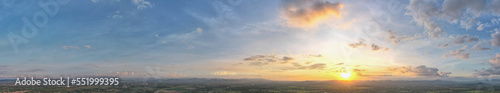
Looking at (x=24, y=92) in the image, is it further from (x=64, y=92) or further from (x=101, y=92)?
(x=101, y=92)

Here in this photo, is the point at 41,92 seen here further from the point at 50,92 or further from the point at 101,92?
the point at 101,92

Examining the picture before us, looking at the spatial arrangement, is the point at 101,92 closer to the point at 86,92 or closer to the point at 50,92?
the point at 86,92

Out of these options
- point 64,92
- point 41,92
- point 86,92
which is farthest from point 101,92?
point 41,92

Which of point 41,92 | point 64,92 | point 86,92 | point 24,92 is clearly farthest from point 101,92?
point 24,92

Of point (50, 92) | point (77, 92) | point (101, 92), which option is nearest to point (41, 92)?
point (50, 92)

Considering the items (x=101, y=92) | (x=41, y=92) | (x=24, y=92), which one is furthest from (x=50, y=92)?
(x=101, y=92)

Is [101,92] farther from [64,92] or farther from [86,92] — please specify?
[64,92]
